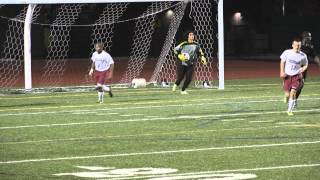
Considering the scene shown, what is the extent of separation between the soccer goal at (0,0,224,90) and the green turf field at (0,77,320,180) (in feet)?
32.4

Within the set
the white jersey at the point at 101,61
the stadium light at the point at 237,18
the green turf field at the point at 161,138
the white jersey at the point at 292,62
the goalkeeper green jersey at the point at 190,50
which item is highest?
the stadium light at the point at 237,18

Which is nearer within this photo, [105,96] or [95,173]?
[95,173]

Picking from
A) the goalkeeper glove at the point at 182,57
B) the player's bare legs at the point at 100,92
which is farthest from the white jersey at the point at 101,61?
the goalkeeper glove at the point at 182,57

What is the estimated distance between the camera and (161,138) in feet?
50.5

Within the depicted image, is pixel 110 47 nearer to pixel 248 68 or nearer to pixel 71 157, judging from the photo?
pixel 248 68

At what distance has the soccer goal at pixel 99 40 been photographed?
120 feet

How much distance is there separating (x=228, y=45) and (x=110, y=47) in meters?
8.04

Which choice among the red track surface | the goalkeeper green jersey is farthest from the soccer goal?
the goalkeeper green jersey

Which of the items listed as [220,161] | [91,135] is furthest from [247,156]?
[91,135]

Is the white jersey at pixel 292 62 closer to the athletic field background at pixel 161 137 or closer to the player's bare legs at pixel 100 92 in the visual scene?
the athletic field background at pixel 161 137

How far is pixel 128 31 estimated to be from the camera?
58.9m

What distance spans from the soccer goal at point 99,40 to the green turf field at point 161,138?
9881 mm

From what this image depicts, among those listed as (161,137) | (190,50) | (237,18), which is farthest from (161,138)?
(237,18)

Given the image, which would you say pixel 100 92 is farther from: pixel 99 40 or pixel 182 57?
pixel 99 40
